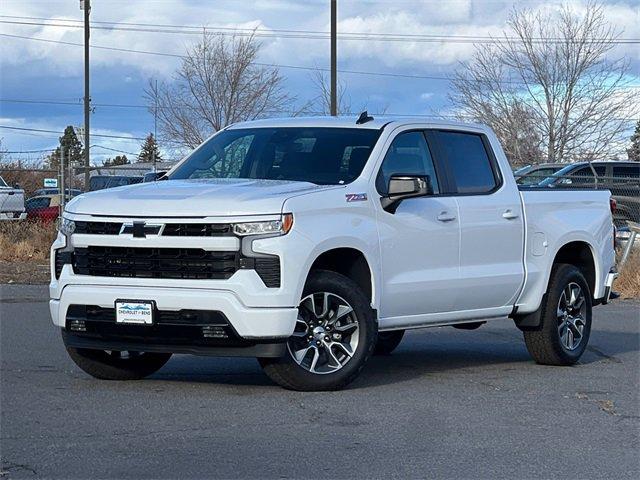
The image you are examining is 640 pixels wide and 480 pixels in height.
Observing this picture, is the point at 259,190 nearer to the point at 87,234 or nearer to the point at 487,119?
the point at 87,234

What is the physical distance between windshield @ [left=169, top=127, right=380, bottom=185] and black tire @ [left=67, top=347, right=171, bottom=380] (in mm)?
1483

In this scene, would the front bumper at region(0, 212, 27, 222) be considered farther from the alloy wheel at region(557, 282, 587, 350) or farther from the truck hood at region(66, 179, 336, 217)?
the truck hood at region(66, 179, 336, 217)

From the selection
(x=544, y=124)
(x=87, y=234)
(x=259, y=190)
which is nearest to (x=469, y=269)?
(x=259, y=190)

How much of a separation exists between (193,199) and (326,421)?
173 cm

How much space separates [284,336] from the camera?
784 centimetres

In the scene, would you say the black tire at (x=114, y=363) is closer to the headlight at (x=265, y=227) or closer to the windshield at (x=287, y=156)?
the windshield at (x=287, y=156)

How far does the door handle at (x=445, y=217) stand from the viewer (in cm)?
906

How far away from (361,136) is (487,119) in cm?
2796

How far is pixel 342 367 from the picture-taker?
8266 millimetres

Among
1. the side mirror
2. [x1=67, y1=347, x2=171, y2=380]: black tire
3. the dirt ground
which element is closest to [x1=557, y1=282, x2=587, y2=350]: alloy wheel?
the side mirror

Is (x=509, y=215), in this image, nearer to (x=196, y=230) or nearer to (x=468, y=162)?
(x=468, y=162)

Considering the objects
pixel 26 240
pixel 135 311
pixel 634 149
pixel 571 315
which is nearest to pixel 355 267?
pixel 135 311

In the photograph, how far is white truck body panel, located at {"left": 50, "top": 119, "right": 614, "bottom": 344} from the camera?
7.80 m

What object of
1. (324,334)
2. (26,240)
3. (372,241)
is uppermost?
(372,241)
